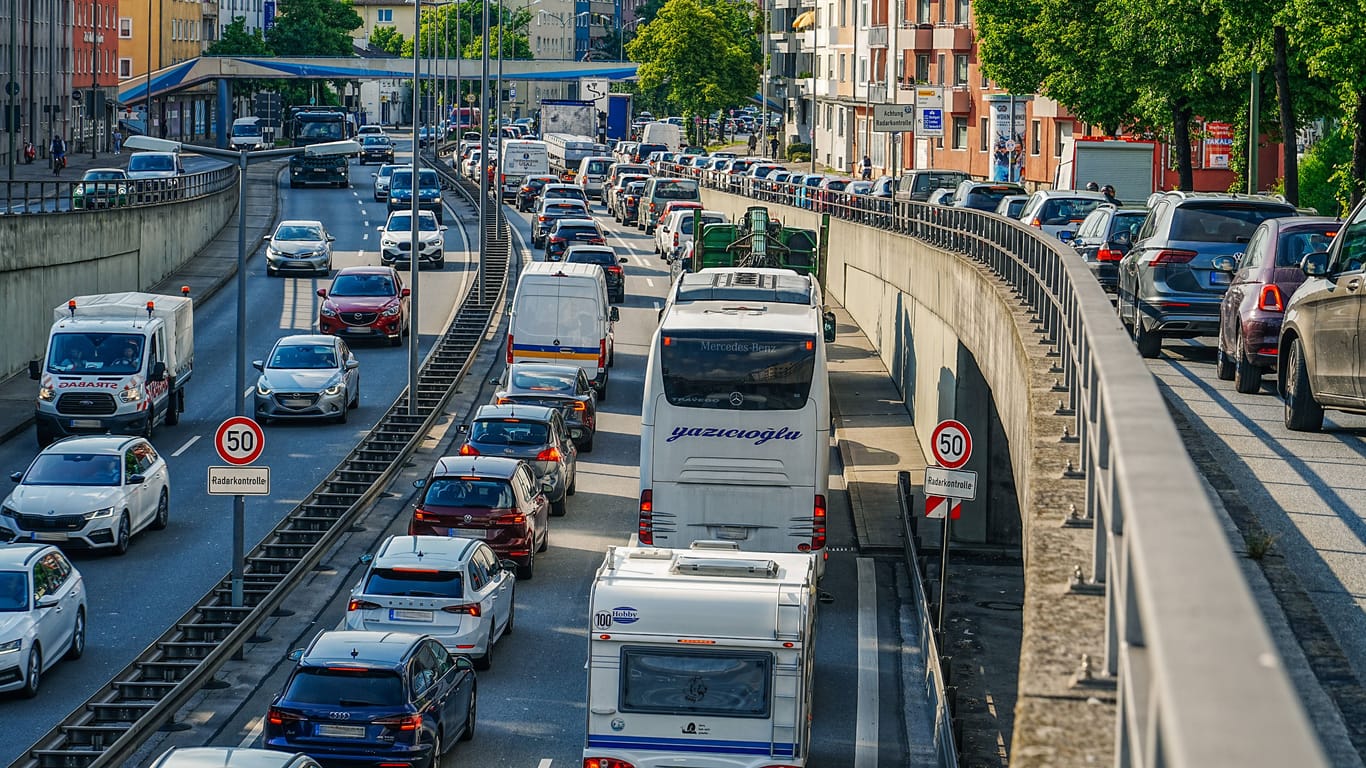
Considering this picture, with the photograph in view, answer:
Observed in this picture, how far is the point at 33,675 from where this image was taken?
2158cm

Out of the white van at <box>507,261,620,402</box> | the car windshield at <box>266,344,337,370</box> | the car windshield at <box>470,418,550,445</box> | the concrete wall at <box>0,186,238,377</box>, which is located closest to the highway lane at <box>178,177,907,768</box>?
the car windshield at <box>470,418,550,445</box>

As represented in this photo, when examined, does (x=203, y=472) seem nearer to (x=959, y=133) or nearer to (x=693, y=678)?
(x=693, y=678)

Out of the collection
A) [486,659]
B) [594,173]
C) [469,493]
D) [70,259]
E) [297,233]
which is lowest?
[486,659]

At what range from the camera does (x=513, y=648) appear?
24344 millimetres

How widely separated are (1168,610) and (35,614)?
786 inches

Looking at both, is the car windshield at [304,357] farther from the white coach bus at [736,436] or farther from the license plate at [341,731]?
the license plate at [341,731]

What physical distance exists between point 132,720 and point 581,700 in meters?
5.03

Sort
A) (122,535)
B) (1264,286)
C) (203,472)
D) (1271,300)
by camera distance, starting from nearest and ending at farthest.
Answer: (1271,300) < (1264,286) < (122,535) < (203,472)

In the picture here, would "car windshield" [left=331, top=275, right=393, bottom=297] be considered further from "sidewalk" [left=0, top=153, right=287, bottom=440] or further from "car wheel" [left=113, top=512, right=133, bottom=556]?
"car wheel" [left=113, top=512, right=133, bottom=556]

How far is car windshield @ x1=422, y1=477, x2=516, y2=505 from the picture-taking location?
2697cm

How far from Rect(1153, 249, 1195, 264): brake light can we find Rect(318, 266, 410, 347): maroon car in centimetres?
2790

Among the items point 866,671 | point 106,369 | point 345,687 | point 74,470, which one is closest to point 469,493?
point 74,470

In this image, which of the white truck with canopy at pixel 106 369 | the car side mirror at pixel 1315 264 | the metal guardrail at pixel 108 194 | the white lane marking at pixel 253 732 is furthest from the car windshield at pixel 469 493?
the metal guardrail at pixel 108 194

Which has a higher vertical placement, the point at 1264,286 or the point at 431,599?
the point at 1264,286
